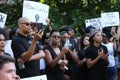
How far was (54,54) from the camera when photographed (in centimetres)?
672

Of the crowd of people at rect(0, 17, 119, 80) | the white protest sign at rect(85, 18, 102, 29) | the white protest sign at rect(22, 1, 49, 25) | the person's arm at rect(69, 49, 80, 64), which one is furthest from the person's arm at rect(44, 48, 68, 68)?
the white protest sign at rect(85, 18, 102, 29)

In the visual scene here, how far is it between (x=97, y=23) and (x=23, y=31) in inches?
158

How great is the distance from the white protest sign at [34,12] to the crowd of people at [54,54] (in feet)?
0.59

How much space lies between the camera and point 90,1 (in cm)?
1297

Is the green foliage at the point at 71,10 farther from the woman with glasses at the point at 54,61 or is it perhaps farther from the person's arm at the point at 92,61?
the woman with glasses at the point at 54,61

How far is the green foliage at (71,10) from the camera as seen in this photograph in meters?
12.2

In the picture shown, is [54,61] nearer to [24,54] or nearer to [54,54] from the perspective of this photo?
[54,54]

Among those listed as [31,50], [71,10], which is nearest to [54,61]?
[31,50]

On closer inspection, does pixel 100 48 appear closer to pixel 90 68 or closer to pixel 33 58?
pixel 90 68

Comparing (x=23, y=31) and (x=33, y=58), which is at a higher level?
(x=23, y=31)

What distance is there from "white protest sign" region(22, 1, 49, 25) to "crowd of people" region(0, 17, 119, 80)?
7.1 inches

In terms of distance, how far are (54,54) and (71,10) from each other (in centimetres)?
622

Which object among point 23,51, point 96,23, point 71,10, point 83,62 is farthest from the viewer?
point 71,10

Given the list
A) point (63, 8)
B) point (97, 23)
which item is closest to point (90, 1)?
point (63, 8)
